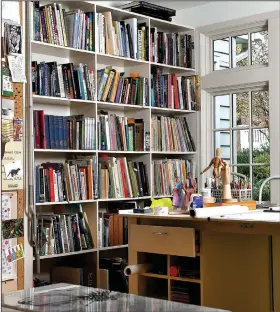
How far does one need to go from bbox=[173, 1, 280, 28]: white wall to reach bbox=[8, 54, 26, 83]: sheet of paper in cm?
227

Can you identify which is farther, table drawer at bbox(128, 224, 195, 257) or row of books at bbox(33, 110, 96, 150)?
row of books at bbox(33, 110, 96, 150)

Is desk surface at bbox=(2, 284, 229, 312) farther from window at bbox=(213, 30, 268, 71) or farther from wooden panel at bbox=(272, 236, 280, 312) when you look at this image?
window at bbox=(213, 30, 268, 71)

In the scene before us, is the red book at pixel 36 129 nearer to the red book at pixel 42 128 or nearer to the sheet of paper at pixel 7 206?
the red book at pixel 42 128

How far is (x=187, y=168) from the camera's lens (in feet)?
18.0

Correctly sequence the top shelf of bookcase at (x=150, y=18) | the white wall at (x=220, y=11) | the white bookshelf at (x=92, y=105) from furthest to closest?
1. the white wall at (x=220, y=11)
2. the top shelf of bookcase at (x=150, y=18)
3. the white bookshelf at (x=92, y=105)

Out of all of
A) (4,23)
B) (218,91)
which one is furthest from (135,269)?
(218,91)

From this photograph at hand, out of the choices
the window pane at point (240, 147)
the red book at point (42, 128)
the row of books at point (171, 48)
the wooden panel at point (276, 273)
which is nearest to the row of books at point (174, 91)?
the row of books at point (171, 48)

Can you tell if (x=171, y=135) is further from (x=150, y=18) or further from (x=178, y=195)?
(x=178, y=195)

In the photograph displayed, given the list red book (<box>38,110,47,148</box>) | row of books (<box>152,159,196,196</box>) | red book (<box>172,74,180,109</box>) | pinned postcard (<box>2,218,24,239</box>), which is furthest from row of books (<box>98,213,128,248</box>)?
red book (<box>172,74,180,109</box>)

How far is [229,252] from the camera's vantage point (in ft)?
10.4

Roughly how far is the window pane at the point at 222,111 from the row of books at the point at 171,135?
0.30m

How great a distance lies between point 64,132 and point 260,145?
1843mm

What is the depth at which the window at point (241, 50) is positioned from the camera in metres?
5.21

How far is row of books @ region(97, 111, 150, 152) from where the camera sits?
15.5ft
